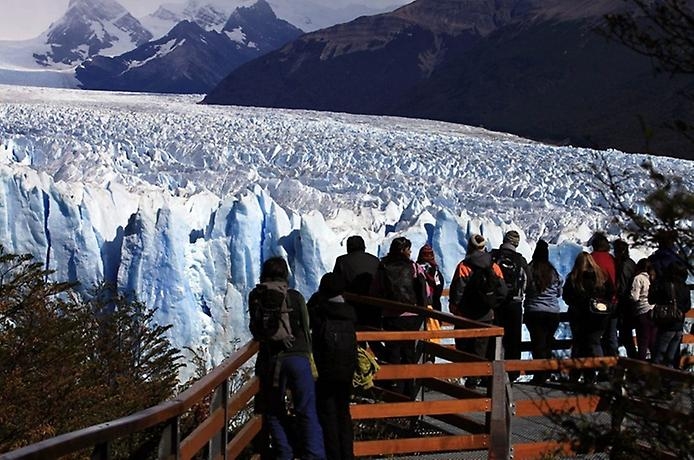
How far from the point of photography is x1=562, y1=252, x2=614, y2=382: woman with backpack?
5.63 m

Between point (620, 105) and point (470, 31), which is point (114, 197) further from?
point (470, 31)

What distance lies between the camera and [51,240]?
11875mm

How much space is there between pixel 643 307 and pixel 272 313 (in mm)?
2779

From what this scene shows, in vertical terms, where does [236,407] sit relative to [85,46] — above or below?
below

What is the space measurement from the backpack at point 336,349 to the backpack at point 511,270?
1.95 metres

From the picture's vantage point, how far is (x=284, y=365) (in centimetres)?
401

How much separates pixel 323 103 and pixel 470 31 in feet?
48.5

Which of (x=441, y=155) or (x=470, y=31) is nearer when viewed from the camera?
(x=441, y=155)

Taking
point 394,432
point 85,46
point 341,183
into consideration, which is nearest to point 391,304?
point 394,432

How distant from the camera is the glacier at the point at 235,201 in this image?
11.2 meters

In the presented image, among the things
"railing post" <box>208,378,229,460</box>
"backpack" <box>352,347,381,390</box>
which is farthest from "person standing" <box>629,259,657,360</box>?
Result: "railing post" <box>208,378,229,460</box>

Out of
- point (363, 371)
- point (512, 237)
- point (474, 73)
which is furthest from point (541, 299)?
point (474, 73)

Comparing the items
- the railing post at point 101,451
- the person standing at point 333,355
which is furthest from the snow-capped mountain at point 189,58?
the railing post at point 101,451

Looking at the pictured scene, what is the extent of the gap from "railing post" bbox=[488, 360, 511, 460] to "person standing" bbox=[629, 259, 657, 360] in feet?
4.77
